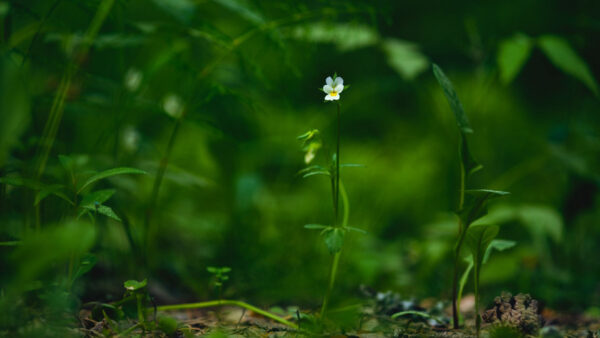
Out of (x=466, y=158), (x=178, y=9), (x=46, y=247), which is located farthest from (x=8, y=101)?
(x=466, y=158)

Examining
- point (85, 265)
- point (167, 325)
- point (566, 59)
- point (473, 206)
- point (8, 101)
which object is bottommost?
point (167, 325)

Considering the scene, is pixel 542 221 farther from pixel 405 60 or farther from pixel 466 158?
pixel 466 158

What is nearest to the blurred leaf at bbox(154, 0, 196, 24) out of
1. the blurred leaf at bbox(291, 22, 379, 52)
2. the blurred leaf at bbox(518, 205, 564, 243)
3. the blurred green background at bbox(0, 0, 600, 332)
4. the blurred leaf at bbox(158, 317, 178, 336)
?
the blurred green background at bbox(0, 0, 600, 332)

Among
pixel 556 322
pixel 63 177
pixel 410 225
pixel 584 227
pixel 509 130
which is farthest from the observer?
pixel 509 130

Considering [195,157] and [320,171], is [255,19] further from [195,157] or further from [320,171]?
[195,157]

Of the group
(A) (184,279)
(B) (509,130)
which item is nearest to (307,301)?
(A) (184,279)

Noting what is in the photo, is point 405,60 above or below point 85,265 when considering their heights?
above

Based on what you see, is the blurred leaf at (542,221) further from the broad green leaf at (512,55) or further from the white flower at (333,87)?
the white flower at (333,87)
